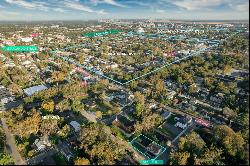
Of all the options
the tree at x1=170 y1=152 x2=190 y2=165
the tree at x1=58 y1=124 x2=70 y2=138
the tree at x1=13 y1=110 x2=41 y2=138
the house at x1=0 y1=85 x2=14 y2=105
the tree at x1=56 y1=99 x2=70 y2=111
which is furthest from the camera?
the house at x1=0 y1=85 x2=14 y2=105

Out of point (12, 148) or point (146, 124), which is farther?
point (146, 124)

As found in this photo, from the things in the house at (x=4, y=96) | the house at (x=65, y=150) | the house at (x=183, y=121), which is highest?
the house at (x=4, y=96)

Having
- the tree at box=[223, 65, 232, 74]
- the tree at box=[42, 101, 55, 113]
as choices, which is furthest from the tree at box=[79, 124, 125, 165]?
the tree at box=[223, 65, 232, 74]

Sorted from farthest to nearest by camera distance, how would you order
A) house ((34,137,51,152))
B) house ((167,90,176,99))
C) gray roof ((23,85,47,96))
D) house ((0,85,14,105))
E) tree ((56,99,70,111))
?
gray roof ((23,85,47,96)) < house ((167,90,176,99)) < house ((0,85,14,105)) < tree ((56,99,70,111)) < house ((34,137,51,152))

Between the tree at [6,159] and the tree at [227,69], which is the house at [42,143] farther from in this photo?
the tree at [227,69]

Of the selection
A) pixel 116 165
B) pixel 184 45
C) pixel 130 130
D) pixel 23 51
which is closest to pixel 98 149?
pixel 116 165

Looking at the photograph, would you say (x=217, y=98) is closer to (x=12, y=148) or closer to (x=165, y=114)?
(x=165, y=114)

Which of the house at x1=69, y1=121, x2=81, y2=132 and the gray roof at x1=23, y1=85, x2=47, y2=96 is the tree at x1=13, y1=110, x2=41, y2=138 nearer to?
the house at x1=69, y1=121, x2=81, y2=132

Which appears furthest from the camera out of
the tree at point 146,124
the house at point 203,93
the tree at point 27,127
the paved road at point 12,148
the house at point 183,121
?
the house at point 203,93

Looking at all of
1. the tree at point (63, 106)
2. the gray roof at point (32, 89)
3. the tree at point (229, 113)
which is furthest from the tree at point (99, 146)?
the gray roof at point (32, 89)

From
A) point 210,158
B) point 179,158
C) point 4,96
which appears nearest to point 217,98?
point 210,158

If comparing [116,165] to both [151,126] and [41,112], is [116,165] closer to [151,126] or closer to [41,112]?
[151,126]
